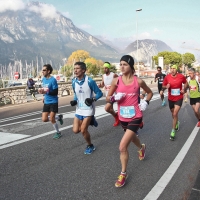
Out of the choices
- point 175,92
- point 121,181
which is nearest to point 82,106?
point 121,181

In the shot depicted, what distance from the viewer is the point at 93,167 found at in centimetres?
467

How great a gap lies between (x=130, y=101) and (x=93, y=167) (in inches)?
56.0


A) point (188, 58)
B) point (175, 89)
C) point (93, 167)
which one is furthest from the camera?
point (188, 58)

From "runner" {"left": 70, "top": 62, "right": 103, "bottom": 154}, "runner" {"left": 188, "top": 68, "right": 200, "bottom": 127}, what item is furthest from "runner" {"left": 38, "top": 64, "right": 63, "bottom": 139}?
"runner" {"left": 188, "top": 68, "right": 200, "bottom": 127}

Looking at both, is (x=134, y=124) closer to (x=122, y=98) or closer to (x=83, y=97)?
(x=122, y=98)

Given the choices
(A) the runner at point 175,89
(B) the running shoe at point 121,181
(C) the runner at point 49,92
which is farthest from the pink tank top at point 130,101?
(A) the runner at point 175,89

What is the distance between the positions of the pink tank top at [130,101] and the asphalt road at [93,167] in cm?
100

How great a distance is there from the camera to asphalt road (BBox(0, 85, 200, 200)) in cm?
370

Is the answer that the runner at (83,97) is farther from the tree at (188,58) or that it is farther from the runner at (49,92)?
the tree at (188,58)

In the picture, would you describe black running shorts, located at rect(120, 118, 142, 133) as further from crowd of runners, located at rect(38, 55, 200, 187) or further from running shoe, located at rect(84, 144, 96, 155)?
running shoe, located at rect(84, 144, 96, 155)

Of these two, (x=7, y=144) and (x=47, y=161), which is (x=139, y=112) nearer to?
(x=47, y=161)

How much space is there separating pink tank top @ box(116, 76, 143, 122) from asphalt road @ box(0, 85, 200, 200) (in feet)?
3.29

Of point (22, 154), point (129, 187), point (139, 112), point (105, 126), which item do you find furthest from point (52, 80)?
point (129, 187)

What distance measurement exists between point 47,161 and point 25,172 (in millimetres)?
602
